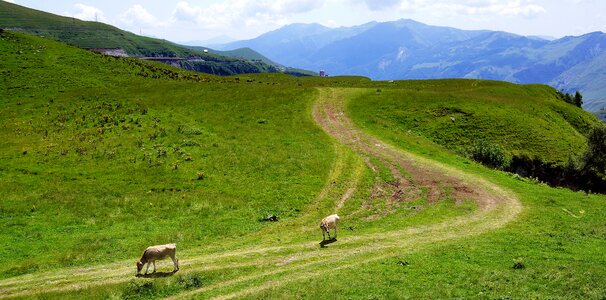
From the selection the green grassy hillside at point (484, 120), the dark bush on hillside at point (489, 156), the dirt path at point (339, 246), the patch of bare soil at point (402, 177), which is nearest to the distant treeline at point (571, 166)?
the dark bush on hillside at point (489, 156)

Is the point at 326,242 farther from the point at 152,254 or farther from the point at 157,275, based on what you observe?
the point at 152,254

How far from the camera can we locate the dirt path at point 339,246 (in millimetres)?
21672

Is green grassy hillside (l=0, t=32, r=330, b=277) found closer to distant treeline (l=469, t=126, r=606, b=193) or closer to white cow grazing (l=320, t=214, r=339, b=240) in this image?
white cow grazing (l=320, t=214, r=339, b=240)

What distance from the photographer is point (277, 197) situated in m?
37.7

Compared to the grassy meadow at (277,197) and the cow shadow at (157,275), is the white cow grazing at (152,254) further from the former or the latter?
the grassy meadow at (277,197)

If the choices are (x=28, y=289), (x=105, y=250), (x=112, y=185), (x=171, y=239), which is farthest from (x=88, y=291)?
(x=112, y=185)

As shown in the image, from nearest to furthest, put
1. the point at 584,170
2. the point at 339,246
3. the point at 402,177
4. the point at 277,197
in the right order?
the point at 339,246
the point at 277,197
the point at 402,177
the point at 584,170

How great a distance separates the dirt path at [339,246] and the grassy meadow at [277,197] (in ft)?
0.50

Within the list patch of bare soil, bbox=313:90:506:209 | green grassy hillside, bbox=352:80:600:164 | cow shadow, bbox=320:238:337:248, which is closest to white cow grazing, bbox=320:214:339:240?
cow shadow, bbox=320:238:337:248

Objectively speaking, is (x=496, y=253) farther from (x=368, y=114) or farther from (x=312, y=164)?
(x=368, y=114)

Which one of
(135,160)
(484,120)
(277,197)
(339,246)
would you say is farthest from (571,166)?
(135,160)

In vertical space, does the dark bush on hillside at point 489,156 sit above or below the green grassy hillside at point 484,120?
below

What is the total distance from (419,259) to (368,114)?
1886 inches

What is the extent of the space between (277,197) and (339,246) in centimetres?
1237
